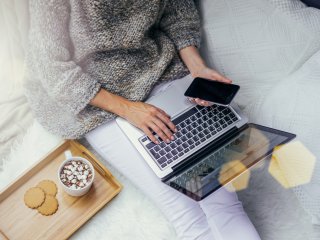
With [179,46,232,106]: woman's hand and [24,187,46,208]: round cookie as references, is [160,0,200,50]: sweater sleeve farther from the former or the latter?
[24,187,46,208]: round cookie

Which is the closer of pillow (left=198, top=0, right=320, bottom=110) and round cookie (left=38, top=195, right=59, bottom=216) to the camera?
pillow (left=198, top=0, right=320, bottom=110)

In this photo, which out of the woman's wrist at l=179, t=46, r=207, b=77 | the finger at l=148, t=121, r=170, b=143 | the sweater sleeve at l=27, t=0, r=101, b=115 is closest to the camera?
the sweater sleeve at l=27, t=0, r=101, b=115

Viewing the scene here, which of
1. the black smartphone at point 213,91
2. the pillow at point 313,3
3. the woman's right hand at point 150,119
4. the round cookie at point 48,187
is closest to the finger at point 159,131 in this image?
the woman's right hand at point 150,119

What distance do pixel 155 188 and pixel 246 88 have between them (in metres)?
0.39

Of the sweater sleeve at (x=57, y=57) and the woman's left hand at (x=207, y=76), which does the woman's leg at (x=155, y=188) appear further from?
the woman's left hand at (x=207, y=76)

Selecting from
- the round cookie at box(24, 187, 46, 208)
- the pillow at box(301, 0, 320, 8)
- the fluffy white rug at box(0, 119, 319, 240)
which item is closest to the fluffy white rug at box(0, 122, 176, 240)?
the fluffy white rug at box(0, 119, 319, 240)

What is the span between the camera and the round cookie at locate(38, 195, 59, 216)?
45.2 inches

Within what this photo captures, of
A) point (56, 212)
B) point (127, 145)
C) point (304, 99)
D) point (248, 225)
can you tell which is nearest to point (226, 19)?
point (304, 99)

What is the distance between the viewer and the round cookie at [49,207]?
1148mm

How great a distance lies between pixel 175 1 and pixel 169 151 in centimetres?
43

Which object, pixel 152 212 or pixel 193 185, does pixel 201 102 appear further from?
pixel 152 212

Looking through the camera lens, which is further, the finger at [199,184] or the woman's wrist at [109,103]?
the woman's wrist at [109,103]

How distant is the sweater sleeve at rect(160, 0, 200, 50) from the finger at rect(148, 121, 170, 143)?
0.27 m

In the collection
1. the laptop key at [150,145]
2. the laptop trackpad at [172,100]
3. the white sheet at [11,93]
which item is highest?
the white sheet at [11,93]
